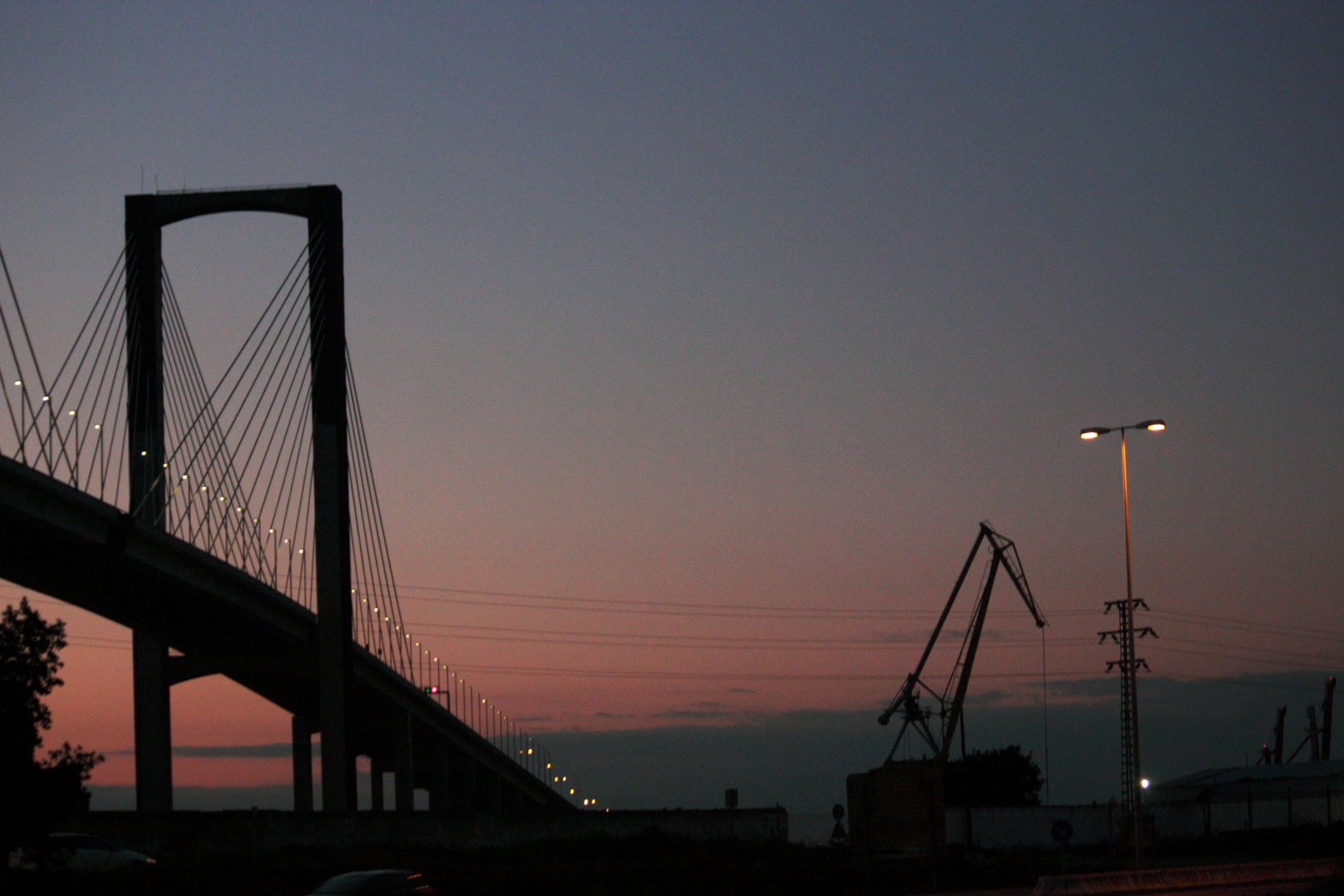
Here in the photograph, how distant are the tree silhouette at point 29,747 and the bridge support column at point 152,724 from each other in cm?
3815

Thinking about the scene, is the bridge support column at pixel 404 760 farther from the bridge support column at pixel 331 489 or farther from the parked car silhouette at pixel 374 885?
the parked car silhouette at pixel 374 885

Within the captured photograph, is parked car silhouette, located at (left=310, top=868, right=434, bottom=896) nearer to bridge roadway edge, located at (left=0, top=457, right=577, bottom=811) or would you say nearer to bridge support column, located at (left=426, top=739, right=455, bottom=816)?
bridge roadway edge, located at (left=0, top=457, right=577, bottom=811)

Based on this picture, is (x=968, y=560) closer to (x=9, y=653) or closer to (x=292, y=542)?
(x=292, y=542)

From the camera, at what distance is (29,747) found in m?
23.8

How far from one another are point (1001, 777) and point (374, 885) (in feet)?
381

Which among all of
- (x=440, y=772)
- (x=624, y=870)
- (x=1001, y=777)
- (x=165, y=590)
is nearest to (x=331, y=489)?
(x=165, y=590)

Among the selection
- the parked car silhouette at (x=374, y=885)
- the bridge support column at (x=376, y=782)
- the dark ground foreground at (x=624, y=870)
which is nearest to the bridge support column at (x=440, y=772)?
the bridge support column at (x=376, y=782)

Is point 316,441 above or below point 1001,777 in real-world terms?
above

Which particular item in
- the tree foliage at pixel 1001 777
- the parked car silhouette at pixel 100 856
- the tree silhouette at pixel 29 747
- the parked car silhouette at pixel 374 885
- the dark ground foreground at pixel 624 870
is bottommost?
the tree foliage at pixel 1001 777

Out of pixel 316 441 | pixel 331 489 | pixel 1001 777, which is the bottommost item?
pixel 1001 777

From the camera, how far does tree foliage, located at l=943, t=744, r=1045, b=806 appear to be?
131 metres


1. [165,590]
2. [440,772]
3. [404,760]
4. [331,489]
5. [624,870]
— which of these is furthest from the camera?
[440,772]

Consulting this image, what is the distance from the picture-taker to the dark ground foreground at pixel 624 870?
31.7 meters

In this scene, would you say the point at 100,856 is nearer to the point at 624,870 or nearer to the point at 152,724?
the point at 624,870
